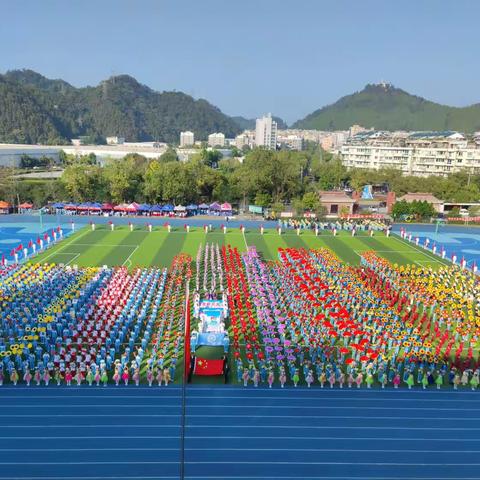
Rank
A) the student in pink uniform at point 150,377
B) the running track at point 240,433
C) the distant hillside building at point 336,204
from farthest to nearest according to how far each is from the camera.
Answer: the distant hillside building at point 336,204
the student in pink uniform at point 150,377
the running track at point 240,433

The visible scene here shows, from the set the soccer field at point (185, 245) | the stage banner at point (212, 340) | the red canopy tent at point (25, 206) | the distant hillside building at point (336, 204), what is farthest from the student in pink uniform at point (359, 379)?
the red canopy tent at point (25, 206)

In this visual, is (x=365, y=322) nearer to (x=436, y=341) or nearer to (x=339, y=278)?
(x=436, y=341)

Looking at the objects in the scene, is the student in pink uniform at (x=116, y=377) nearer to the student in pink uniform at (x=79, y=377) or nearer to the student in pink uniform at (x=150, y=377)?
the student in pink uniform at (x=150, y=377)

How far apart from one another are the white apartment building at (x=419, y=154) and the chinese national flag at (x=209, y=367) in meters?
70.3

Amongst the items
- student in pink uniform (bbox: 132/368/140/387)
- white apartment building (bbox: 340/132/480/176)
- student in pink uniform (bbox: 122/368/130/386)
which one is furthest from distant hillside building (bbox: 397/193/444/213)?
student in pink uniform (bbox: 122/368/130/386)

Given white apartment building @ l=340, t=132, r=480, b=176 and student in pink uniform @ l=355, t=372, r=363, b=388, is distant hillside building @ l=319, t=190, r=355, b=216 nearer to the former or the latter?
white apartment building @ l=340, t=132, r=480, b=176

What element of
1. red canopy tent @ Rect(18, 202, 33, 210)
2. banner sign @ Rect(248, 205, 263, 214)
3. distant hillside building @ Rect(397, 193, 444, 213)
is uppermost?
distant hillside building @ Rect(397, 193, 444, 213)

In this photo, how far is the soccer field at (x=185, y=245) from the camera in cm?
3039

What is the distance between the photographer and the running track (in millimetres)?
11664

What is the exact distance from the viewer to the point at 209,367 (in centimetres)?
1588

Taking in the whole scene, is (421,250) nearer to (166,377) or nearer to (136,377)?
(166,377)

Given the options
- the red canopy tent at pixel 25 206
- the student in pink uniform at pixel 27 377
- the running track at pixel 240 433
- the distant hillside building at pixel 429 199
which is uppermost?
the distant hillside building at pixel 429 199

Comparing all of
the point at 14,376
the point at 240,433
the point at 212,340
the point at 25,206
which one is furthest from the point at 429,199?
the point at 14,376

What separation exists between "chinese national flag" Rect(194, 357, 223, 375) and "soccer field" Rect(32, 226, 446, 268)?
1355 centimetres
